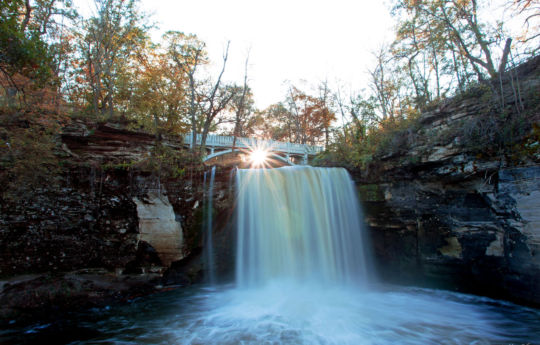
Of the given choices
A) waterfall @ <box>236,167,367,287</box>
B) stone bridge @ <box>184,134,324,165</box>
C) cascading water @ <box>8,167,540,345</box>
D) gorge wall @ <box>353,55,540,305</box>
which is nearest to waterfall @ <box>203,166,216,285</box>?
cascading water @ <box>8,167,540,345</box>

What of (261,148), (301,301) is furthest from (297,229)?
(261,148)

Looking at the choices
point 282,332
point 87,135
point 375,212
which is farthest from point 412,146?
point 87,135

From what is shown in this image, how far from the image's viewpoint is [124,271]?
259 inches

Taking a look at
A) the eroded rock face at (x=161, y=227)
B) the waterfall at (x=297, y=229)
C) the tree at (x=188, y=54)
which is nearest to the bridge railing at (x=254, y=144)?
the tree at (x=188, y=54)

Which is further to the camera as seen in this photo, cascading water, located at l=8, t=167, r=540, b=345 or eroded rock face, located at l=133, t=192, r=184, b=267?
eroded rock face, located at l=133, t=192, r=184, b=267

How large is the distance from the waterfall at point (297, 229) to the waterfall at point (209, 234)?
81 centimetres

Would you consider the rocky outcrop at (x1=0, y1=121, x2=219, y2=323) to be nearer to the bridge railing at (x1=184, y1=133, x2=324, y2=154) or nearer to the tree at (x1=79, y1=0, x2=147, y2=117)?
the tree at (x1=79, y1=0, x2=147, y2=117)

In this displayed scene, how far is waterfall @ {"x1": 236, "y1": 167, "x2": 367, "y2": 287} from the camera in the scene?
7.92 metres

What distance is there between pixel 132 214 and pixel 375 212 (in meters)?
7.43

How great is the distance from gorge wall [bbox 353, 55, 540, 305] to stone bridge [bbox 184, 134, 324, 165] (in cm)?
1234

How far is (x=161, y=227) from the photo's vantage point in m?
7.14

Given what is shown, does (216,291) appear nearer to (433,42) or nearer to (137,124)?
(137,124)

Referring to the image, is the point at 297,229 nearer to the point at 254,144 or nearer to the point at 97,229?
the point at 97,229

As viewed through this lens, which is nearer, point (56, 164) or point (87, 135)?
point (56, 164)
